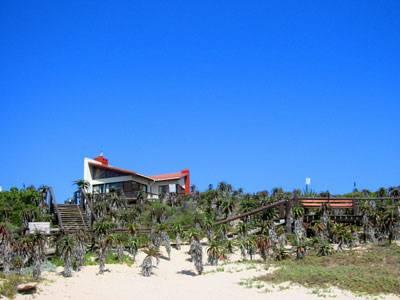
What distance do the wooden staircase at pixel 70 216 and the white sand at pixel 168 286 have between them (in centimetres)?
1070

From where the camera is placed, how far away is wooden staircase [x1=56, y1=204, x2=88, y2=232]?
4291 centimetres

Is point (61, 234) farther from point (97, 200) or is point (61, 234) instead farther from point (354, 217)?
point (354, 217)

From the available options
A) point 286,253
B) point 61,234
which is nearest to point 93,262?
point 61,234

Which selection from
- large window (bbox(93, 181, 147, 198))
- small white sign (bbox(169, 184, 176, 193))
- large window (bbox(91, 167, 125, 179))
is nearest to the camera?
large window (bbox(93, 181, 147, 198))

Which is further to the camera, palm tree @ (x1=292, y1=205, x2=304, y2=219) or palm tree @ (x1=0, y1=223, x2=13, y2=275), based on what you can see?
palm tree @ (x1=292, y1=205, x2=304, y2=219)

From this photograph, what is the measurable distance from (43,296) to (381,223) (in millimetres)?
21580

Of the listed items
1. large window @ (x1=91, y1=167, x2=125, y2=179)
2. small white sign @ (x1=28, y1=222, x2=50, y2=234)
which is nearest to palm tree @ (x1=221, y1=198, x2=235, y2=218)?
small white sign @ (x1=28, y1=222, x2=50, y2=234)

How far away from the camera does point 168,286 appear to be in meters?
29.4

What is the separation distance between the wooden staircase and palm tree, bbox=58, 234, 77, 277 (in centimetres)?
975

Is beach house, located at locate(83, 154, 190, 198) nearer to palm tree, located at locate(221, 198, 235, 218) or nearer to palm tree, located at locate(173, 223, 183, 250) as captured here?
palm tree, located at locate(221, 198, 235, 218)

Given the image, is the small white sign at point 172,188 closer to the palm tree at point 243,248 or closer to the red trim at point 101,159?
the red trim at point 101,159

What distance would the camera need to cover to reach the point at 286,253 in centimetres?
3491

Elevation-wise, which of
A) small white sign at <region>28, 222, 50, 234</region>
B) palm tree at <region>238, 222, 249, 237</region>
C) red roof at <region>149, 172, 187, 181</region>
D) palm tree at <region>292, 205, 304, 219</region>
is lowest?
→ palm tree at <region>238, 222, 249, 237</region>

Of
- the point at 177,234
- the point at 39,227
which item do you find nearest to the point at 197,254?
the point at 177,234
